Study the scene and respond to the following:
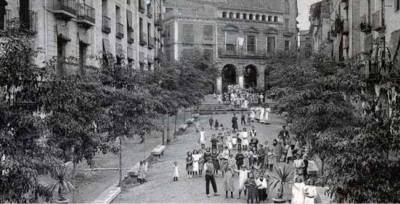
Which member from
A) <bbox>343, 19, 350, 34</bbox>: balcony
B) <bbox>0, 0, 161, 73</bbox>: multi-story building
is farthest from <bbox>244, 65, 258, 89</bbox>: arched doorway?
<bbox>343, 19, 350, 34</bbox>: balcony

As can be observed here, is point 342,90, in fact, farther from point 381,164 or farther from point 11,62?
point 11,62

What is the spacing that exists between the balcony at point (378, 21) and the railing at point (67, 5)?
13357mm

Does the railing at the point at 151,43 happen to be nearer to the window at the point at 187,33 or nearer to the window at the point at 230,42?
the window at the point at 187,33

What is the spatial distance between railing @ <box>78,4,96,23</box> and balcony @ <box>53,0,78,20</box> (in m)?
1.12

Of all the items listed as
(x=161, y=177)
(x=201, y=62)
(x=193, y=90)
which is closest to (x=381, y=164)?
(x=161, y=177)

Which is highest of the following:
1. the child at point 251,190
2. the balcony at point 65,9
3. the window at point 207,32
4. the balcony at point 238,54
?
the window at point 207,32

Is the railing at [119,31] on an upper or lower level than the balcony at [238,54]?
lower

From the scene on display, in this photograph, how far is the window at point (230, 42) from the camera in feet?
239

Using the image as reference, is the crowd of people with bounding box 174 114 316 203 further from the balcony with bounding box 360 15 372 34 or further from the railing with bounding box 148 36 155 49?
the railing with bounding box 148 36 155 49

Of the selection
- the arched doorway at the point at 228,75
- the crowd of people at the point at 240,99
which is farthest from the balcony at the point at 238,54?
the crowd of people at the point at 240,99

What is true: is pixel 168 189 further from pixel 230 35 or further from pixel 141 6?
pixel 230 35

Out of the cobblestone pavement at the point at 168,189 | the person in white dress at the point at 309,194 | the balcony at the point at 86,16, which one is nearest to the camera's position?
the person in white dress at the point at 309,194

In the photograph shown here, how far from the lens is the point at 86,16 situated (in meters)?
28.9

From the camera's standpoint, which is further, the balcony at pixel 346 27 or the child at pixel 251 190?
the balcony at pixel 346 27
